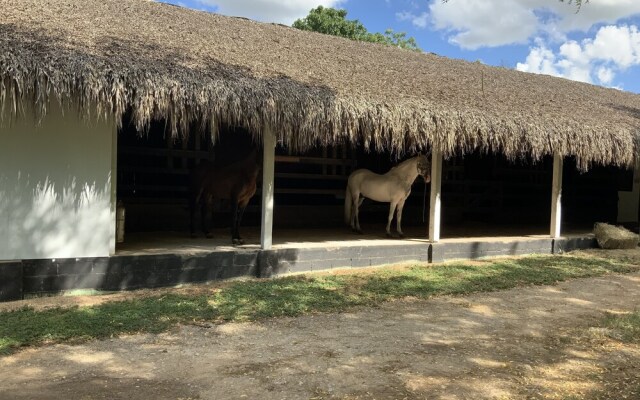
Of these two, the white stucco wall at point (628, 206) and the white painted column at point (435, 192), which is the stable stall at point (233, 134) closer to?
the white painted column at point (435, 192)

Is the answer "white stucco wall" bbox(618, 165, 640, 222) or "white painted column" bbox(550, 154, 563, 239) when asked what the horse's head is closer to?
"white painted column" bbox(550, 154, 563, 239)

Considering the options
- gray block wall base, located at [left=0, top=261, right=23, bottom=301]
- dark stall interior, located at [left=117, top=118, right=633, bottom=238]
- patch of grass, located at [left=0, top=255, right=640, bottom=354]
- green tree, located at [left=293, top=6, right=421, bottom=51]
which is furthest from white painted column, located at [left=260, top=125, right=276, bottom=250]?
green tree, located at [left=293, top=6, right=421, bottom=51]

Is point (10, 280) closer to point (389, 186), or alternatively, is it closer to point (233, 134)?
point (233, 134)

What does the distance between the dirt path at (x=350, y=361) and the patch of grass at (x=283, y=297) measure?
0.26m

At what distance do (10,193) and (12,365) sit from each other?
249 centimetres

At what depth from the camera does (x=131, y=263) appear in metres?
6.28

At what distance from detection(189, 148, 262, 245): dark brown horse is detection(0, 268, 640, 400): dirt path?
3128 mm

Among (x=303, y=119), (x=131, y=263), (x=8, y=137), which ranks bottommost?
(x=131, y=263)

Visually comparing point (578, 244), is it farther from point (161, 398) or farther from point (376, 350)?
point (161, 398)

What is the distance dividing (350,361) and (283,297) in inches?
81.3

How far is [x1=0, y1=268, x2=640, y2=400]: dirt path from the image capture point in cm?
356

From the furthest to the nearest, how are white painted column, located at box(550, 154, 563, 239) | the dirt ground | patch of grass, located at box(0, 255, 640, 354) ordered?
white painted column, located at box(550, 154, 563, 239), patch of grass, located at box(0, 255, 640, 354), the dirt ground

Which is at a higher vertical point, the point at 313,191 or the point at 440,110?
the point at 440,110

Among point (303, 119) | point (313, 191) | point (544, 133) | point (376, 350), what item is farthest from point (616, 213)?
point (376, 350)
